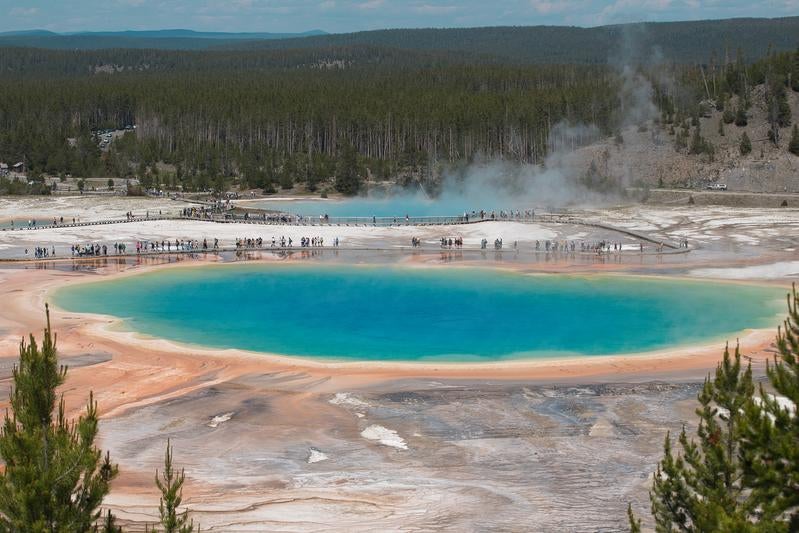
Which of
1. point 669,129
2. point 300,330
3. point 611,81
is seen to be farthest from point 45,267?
point 611,81

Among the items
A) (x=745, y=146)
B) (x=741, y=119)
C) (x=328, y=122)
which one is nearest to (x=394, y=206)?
(x=745, y=146)

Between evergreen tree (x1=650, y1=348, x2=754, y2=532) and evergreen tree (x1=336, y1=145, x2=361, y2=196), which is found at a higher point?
evergreen tree (x1=336, y1=145, x2=361, y2=196)

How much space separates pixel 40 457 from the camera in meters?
9.92

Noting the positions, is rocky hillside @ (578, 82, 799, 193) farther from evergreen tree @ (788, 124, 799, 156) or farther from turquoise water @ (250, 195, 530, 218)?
turquoise water @ (250, 195, 530, 218)

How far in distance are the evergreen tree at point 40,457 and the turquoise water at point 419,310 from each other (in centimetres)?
1902

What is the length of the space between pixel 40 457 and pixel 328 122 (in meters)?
89.5

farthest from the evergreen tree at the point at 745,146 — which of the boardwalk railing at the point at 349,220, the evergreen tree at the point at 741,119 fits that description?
the boardwalk railing at the point at 349,220

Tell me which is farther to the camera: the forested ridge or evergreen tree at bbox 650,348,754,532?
the forested ridge

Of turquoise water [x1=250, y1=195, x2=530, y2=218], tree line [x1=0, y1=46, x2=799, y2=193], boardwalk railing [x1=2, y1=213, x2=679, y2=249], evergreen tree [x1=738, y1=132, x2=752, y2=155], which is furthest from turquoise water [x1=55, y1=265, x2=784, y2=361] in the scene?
evergreen tree [x1=738, y1=132, x2=752, y2=155]

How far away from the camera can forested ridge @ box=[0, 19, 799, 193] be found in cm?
8644

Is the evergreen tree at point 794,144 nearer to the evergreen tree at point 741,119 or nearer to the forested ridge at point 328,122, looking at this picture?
the evergreen tree at point 741,119

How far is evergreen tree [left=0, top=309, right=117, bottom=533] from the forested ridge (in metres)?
70.9

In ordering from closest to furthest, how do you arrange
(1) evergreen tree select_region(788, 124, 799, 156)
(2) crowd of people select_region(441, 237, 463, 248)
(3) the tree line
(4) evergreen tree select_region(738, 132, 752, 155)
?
(2) crowd of people select_region(441, 237, 463, 248) → (1) evergreen tree select_region(788, 124, 799, 156) → (4) evergreen tree select_region(738, 132, 752, 155) → (3) the tree line

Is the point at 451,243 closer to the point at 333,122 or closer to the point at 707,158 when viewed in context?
the point at 707,158
